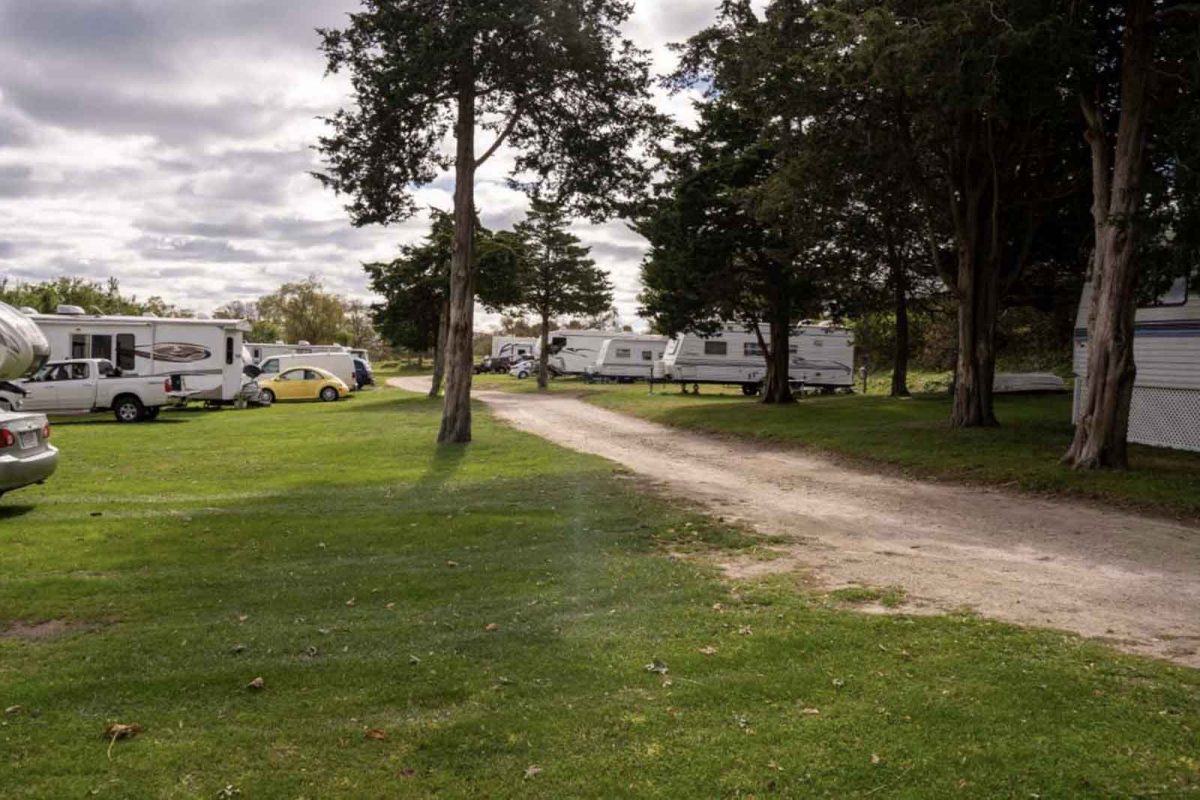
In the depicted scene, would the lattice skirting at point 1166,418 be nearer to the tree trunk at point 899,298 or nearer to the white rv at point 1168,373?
the white rv at point 1168,373

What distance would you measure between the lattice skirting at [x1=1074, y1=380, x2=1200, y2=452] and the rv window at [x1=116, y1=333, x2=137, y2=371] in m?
24.7

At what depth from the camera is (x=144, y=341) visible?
2562 cm

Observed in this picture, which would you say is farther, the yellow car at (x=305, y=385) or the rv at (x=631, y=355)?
the rv at (x=631, y=355)

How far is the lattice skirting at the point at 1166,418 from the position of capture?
14766 mm

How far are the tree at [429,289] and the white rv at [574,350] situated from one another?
11.1 metres

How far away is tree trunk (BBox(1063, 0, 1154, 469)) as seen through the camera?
12.1 meters

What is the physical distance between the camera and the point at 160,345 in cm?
2583

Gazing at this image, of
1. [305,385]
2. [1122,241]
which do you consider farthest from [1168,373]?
[305,385]

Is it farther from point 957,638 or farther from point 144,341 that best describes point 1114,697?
point 144,341

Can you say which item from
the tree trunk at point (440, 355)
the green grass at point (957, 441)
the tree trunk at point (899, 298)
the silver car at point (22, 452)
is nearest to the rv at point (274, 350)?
the tree trunk at point (440, 355)

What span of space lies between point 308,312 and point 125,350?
49902 mm

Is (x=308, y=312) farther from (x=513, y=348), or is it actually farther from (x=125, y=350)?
(x=125, y=350)

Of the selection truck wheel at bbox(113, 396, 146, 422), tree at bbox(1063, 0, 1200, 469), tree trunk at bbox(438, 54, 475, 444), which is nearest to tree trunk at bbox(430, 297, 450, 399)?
truck wheel at bbox(113, 396, 146, 422)

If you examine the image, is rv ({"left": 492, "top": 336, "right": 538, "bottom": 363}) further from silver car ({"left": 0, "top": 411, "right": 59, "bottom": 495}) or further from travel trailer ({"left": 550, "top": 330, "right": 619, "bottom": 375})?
silver car ({"left": 0, "top": 411, "right": 59, "bottom": 495})
